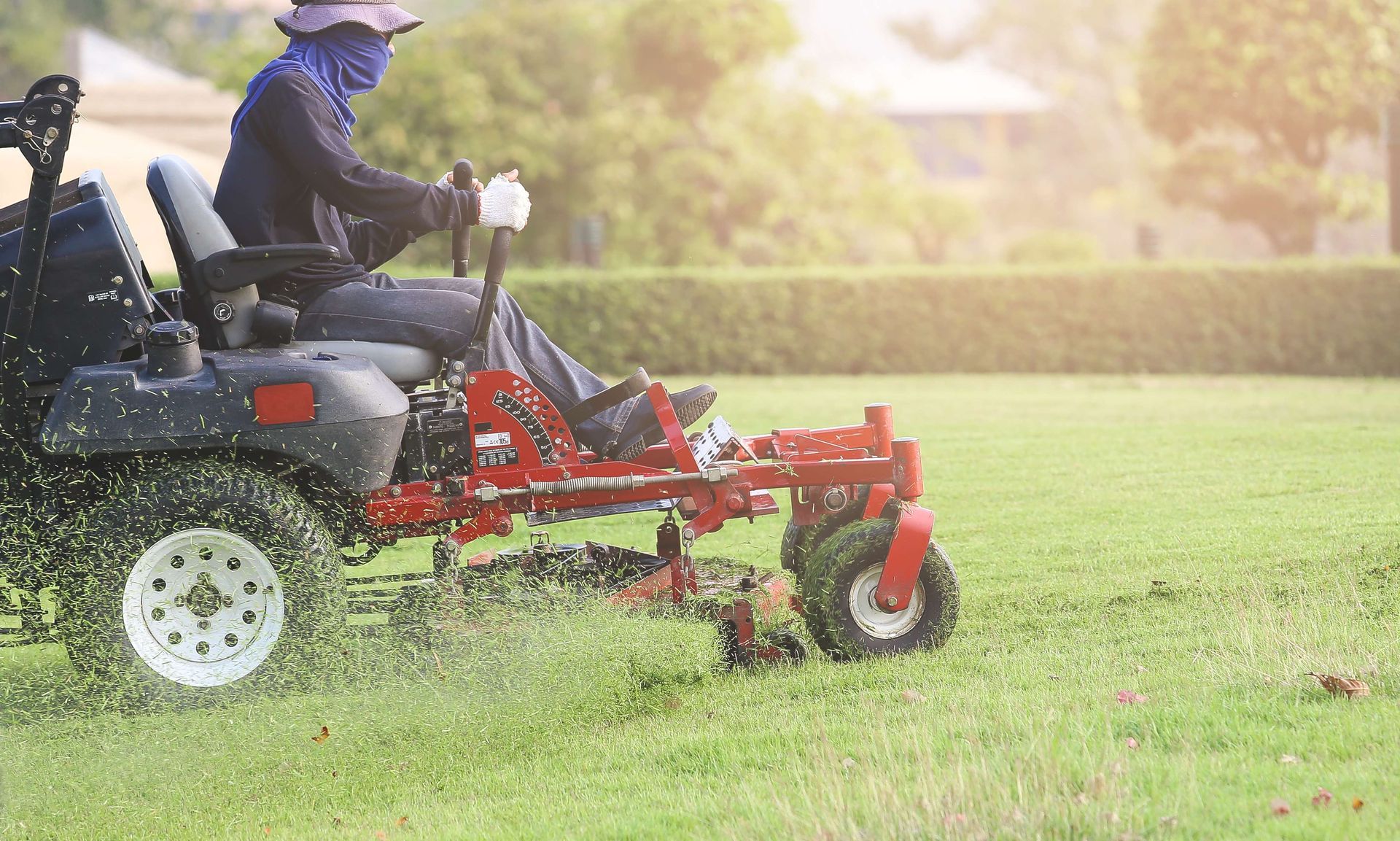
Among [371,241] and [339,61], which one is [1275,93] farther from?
[339,61]

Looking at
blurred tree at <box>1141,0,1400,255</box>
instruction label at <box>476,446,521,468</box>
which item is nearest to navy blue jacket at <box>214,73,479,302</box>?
instruction label at <box>476,446,521,468</box>

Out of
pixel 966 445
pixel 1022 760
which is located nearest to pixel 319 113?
pixel 1022 760

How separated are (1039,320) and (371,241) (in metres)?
13.1

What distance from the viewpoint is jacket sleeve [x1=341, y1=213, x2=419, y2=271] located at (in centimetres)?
529

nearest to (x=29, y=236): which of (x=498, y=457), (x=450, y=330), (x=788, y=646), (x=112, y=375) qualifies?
(x=112, y=375)

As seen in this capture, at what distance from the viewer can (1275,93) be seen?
24781 mm

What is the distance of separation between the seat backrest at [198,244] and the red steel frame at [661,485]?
0.69 m

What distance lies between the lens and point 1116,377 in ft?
53.5

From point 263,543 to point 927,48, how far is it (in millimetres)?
58561

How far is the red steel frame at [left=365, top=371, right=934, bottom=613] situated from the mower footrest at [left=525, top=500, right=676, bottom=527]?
0.06 metres

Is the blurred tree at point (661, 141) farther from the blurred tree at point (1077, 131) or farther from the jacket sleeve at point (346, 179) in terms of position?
the blurred tree at point (1077, 131)

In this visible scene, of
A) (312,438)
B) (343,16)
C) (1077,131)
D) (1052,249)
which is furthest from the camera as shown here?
(1077,131)

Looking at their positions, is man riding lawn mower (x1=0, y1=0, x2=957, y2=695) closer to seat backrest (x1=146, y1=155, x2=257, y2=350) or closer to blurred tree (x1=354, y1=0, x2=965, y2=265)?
seat backrest (x1=146, y1=155, x2=257, y2=350)

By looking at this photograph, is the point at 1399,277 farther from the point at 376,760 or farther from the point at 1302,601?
the point at 376,760
